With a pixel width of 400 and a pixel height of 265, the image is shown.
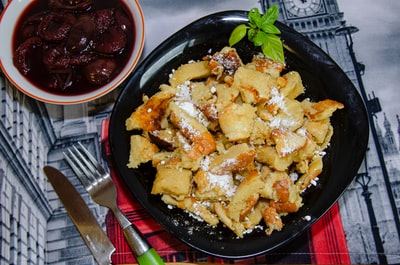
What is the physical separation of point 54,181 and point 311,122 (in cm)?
97

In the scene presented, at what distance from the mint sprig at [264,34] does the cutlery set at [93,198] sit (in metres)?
0.69

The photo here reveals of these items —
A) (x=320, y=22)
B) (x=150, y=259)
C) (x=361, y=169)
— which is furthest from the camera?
(x=320, y=22)

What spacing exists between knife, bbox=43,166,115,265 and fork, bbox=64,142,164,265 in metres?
0.05

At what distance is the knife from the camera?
1.70 metres

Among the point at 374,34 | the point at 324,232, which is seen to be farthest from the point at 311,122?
the point at 374,34

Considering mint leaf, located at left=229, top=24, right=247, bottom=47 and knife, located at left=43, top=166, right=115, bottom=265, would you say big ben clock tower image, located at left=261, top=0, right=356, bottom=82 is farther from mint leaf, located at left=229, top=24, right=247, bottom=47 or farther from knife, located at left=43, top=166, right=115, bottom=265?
knife, located at left=43, top=166, right=115, bottom=265

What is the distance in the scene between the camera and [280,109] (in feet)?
5.33

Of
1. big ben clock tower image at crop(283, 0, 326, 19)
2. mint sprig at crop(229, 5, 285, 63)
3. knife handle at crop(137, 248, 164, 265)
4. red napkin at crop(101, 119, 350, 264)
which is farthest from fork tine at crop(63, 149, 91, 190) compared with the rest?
big ben clock tower image at crop(283, 0, 326, 19)

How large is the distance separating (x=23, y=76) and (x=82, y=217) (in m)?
0.54

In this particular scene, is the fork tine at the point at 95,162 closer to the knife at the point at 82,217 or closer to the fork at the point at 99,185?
the fork at the point at 99,185

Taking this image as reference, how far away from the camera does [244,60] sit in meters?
1.81

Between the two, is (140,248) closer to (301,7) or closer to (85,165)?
(85,165)

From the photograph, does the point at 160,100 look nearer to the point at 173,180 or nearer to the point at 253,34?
the point at 173,180

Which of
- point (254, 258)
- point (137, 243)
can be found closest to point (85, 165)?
point (137, 243)
